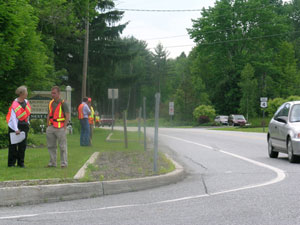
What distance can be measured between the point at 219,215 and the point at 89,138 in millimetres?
14400

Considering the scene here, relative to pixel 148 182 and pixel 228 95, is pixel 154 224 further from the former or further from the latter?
pixel 228 95

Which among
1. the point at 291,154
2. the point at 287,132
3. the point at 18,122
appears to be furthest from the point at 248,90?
the point at 18,122

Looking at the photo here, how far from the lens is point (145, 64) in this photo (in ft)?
417

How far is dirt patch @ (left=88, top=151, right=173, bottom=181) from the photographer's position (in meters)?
10.6

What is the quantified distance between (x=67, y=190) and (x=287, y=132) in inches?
317

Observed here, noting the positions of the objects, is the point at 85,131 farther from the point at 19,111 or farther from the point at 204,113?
the point at 204,113

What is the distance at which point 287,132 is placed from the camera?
1500 cm

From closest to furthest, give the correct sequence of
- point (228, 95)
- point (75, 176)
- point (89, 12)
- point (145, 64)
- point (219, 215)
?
point (219, 215)
point (75, 176)
point (89, 12)
point (228, 95)
point (145, 64)

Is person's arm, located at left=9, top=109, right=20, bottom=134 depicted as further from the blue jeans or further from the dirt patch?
the blue jeans

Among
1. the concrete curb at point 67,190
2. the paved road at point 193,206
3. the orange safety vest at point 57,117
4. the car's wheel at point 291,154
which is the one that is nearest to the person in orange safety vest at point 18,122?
the orange safety vest at point 57,117

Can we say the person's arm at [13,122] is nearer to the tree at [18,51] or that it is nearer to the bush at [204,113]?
the tree at [18,51]

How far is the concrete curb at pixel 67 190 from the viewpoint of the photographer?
820 centimetres

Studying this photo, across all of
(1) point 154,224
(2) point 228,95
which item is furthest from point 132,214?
(2) point 228,95

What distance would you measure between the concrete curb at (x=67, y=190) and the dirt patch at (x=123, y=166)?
429 mm
